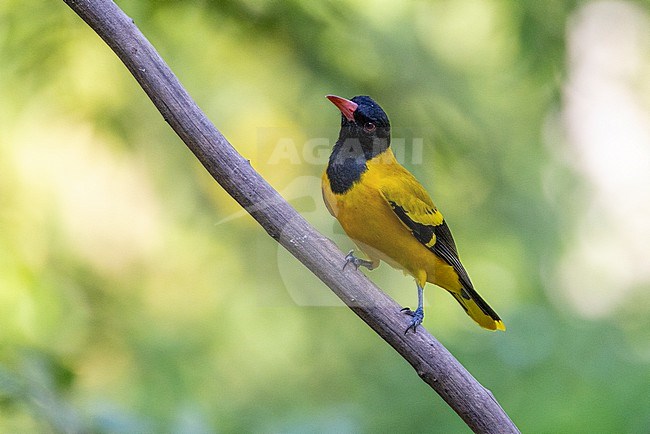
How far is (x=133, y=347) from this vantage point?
10.9 feet

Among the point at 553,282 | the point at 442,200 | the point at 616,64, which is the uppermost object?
the point at 616,64

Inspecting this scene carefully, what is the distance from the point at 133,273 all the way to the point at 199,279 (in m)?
0.31

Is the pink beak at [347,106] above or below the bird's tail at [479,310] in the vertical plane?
below

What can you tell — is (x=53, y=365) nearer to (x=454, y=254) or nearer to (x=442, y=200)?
(x=454, y=254)

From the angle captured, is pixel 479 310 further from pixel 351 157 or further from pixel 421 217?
pixel 351 157

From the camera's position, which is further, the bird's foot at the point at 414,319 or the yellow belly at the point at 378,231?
the yellow belly at the point at 378,231

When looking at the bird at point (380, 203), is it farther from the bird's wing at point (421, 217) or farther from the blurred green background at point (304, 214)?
the blurred green background at point (304, 214)

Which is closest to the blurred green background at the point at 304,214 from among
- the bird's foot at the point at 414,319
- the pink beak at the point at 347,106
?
the pink beak at the point at 347,106

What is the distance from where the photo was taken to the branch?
171cm

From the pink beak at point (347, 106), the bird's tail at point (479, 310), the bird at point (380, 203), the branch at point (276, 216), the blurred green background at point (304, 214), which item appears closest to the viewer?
the branch at point (276, 216)

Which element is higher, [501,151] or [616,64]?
[616,64]

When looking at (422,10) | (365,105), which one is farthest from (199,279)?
(365,105)

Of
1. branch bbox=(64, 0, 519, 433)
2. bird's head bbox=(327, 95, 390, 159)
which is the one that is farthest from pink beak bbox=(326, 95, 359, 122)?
branch bbox=(64, 0, 519, 433)

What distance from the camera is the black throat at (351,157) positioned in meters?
2.11
